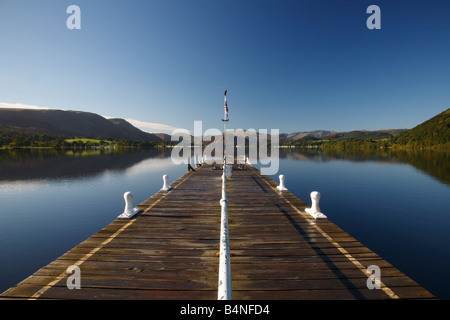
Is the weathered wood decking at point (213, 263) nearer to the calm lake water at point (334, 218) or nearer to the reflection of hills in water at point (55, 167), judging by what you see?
the calm lake water at point (334, 218)

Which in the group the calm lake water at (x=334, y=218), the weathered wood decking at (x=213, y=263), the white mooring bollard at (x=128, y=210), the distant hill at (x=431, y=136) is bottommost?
the calm lake water at (x=334, y=218)

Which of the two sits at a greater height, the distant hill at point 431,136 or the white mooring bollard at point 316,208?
the distant hill at point 431,136

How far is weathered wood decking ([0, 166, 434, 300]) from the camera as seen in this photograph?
418 centimetres

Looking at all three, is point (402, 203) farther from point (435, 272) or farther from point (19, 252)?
point (19, 252)

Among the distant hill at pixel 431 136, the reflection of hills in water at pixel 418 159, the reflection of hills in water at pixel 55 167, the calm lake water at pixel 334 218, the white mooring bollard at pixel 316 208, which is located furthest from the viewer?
the distant hill at pixel 431 136

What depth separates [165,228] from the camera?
745 centimetres

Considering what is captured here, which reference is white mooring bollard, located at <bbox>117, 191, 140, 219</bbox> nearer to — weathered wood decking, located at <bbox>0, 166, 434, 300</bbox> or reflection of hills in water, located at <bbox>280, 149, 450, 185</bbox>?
weathered wood decking, located at <bbox>0, 166, 434, 300</bbox>

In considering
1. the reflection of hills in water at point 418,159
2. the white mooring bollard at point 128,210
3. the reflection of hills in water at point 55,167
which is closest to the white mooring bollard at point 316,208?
the white mooring bollard at point 128,210

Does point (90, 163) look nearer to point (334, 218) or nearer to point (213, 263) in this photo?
point (334, 218)

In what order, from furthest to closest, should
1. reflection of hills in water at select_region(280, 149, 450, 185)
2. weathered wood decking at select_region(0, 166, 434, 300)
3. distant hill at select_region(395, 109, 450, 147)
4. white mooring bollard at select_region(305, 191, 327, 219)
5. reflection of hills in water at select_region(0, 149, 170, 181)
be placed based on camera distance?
distant hill at select_region(395, 109, 450, 147), reflection of hills in water at select_region(0, 149, 170, 181), reflection of hills in water at select_region(280, 149, 450, 185), white mooring bollard at select_region(305, 191, 327, 219), weathered wood decking at select_region(0, 166, 434, 300)

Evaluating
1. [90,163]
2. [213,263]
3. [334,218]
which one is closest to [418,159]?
[334,218]

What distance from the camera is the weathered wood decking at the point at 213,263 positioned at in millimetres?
4176

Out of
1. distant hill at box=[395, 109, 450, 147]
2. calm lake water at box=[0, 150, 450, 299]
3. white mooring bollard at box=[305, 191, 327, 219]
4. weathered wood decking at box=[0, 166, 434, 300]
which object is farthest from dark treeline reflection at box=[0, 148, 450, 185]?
distant hill at box=[395, 109, 450, 147]
